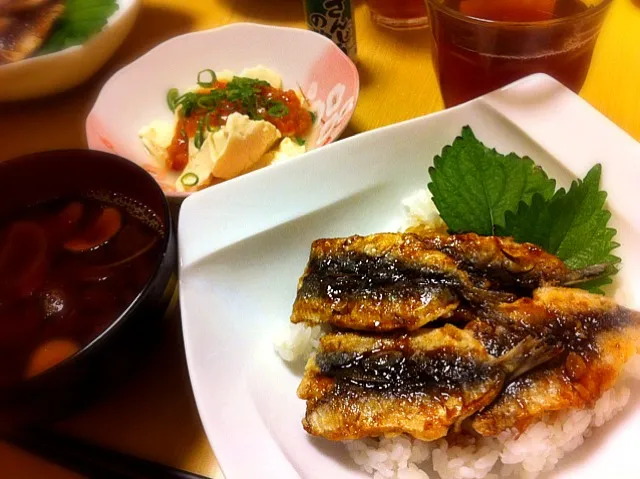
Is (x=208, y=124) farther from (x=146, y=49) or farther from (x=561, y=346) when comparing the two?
(x=561, y=346)

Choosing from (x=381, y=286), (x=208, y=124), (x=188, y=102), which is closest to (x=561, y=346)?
(x=381, y=286)

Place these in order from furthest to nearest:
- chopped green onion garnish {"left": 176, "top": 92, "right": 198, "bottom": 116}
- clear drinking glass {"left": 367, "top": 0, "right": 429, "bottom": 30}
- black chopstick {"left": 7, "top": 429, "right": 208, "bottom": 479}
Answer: clear drinking glass {"left": 367, "top": 0, "right": 429, "bottom": 30}, chopped green onion garnish {"left": 176, "top": 92, "right": 198, "bottom": 116}, black chopstick {"left": 7, "top": 429, "right": 208, "bottom": 479}

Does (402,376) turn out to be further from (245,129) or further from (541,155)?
(245,129)

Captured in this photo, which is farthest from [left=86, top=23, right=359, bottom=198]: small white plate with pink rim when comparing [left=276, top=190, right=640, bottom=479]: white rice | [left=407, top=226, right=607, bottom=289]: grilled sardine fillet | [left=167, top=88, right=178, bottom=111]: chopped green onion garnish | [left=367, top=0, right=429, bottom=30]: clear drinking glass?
[left=276, top=190, right=640, bottom=479]: white rice

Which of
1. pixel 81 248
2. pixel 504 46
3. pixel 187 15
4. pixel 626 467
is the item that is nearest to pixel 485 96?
pixel 504 46

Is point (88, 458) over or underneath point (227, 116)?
underneath

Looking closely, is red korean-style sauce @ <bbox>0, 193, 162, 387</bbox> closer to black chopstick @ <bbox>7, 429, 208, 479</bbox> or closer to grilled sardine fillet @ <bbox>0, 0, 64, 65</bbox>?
black chopstick @ <bbox>7, 429, 208, 479</bbox>
